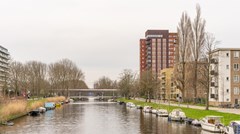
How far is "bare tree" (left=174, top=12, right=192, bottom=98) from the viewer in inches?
3693

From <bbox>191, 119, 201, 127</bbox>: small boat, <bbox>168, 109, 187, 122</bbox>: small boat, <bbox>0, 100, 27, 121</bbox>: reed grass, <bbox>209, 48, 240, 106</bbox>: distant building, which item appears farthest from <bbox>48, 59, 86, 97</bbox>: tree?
<bbox>191, 119, 201, 127</bbox>: small boat

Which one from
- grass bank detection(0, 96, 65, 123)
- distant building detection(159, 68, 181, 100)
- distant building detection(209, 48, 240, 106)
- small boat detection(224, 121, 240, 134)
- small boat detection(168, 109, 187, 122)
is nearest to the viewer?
small boat detection(224, 121, 240, 134)

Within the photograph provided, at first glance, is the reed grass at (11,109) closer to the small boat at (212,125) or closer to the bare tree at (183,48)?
the small boat at (212,125)

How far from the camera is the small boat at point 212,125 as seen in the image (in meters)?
51.1

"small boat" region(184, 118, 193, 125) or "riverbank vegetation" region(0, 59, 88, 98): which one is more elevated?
"riverbank vegetation" region(0, 59, 88, 98)

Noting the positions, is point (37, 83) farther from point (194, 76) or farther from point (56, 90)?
point (194, 76)

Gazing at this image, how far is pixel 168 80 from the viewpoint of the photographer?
17025cm

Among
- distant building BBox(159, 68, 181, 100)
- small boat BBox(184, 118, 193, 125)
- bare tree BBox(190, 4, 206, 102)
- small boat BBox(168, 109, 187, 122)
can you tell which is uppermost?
bare tree BBox(190, 4, 206, 102)

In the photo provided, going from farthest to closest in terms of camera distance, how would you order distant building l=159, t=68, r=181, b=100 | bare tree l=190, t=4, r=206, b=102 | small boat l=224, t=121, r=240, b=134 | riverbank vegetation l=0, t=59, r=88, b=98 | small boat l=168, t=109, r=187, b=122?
distant building l=159, t=68, r=181, b=100, riverbank vegetation l=0, t=59, r=88, b=98, bare tree l=190, t=4, r=206, b=102, small boat l=168, t=109, r=187, b=122, small boat l=224, t=121, r=240, b=134

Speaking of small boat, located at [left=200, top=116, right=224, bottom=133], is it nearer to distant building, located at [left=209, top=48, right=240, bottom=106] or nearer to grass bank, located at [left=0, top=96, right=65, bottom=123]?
grass bank, located at [left=0, top=96, right=65, bottom=123]

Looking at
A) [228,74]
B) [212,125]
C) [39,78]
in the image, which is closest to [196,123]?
[212,125]

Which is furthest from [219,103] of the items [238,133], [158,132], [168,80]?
[168,80]

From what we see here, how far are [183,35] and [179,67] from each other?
896 centimetres

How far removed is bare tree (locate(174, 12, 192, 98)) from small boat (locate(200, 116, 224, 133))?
4048cm
